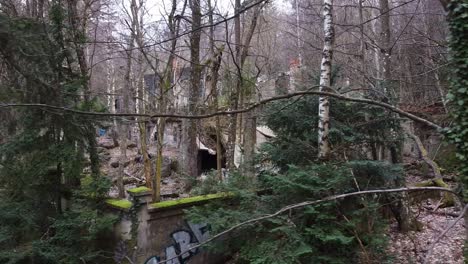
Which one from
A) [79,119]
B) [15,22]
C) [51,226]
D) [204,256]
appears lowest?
[204,256]

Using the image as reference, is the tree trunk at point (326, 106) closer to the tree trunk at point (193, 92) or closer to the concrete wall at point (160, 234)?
the concrete wall at point (160, 234)

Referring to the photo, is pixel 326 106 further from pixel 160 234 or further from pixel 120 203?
pixel 120 203

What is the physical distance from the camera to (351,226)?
5656 millimetres

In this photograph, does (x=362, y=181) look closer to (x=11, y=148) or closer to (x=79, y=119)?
(x=79, y=119)

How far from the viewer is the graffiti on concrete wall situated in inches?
281

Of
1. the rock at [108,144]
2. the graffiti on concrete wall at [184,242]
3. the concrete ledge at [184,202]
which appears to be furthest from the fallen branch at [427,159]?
the rock at [108,144]

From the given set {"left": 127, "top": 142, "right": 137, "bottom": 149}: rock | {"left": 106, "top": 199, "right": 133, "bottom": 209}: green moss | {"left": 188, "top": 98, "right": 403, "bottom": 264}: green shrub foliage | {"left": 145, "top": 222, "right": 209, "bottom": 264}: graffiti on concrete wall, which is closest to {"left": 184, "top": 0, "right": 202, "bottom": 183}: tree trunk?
{"left": 188, "top": 98, "right": 403, "bottom": 264}: green shrub foliage

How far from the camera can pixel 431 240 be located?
7.11 metres

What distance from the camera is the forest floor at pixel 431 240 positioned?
20.8ft

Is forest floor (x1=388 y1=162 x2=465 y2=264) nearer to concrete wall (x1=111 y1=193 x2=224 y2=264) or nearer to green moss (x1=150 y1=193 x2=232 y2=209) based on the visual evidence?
green moss (x1=150 y1=193 x2=232 y2=209)

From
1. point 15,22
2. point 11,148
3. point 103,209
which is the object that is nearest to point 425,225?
point 103,209

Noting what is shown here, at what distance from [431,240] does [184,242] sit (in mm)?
4722

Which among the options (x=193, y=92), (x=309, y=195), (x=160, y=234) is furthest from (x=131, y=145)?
(x=309, y=195)

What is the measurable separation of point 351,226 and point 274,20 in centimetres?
1578
